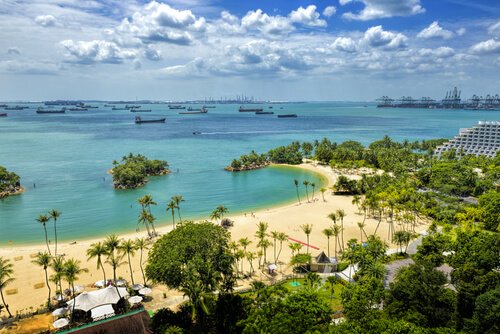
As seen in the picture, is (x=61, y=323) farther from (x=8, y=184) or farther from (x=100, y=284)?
(x=8, y=184)

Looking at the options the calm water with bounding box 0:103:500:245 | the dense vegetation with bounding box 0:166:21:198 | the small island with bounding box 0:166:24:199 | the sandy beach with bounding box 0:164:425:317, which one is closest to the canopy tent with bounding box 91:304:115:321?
the sandy beach with bounding box 0:164:425:317

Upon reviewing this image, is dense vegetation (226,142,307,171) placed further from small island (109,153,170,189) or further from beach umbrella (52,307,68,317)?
beach umbrella (52,307,68,317)

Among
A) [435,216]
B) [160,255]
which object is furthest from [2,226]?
[435,216]

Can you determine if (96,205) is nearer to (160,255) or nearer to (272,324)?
(160,255)

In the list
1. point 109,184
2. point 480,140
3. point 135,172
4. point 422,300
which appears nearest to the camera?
point 422,300

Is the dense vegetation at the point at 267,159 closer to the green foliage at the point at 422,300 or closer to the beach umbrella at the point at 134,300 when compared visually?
the beach umbrella at the point at 134,300

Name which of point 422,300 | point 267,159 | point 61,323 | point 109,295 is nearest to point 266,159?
point 267,159
